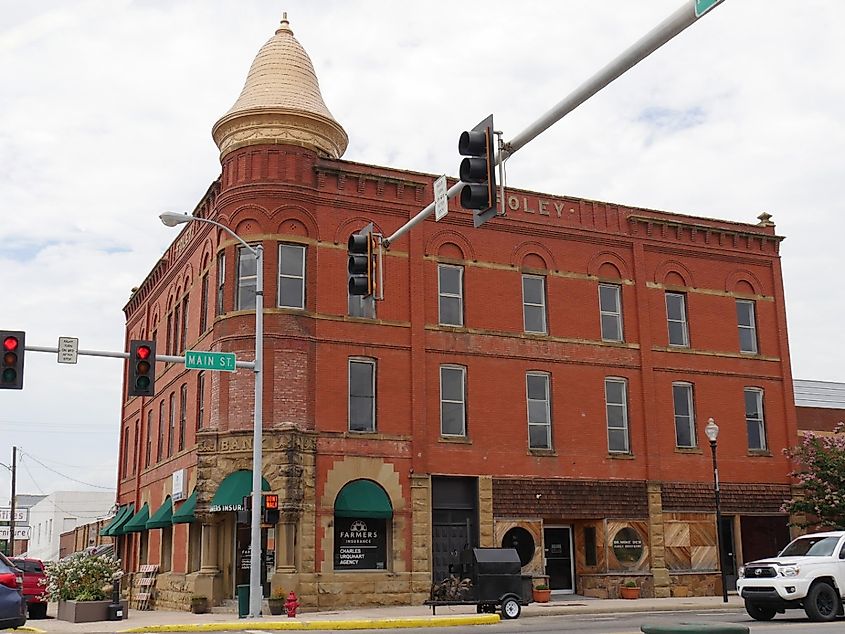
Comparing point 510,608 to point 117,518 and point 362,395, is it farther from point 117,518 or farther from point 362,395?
point 117,518

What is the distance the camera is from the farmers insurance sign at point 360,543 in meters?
30.1

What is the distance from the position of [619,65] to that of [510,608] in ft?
59.1

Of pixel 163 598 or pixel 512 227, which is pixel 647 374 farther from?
pixel 163 598

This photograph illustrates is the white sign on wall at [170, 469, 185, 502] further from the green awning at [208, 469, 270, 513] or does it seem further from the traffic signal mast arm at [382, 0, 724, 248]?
the traffic signal mast arm at [382, 0, 724, 248]

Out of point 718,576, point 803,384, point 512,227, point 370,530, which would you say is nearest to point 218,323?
point 370,530

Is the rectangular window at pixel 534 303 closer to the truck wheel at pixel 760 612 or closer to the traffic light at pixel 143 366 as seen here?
the truck wheel at pixel 760 612

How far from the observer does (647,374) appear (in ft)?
118

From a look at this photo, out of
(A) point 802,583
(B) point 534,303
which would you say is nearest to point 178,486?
(B) point 534,303

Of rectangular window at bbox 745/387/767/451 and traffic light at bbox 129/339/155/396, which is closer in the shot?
traffic light at bbox 129/339/155/396

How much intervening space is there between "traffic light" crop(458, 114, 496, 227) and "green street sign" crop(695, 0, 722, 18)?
331 centimetres

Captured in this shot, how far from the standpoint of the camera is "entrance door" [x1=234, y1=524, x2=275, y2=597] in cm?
2922

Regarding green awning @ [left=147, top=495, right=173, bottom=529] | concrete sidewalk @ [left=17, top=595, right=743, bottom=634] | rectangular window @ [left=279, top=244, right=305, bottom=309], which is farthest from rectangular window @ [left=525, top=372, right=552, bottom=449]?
green awning @ [left=147, top=495, right=173, bottom=529]

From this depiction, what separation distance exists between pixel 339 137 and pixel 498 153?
21.3 meters

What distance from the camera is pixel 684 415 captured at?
120ft
